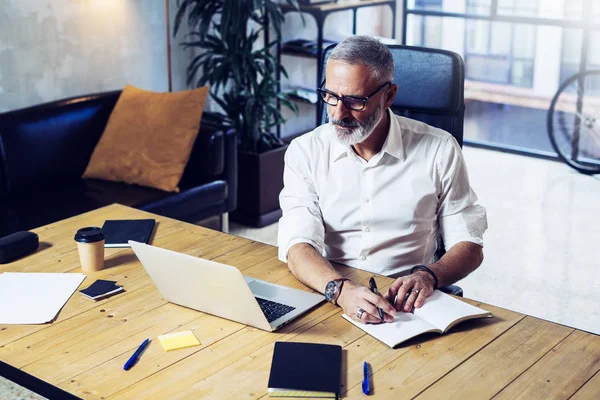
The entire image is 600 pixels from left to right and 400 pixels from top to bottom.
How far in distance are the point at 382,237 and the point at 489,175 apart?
300 cm

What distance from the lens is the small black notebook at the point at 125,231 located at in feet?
7.20

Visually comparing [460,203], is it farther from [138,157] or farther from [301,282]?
[138,157]

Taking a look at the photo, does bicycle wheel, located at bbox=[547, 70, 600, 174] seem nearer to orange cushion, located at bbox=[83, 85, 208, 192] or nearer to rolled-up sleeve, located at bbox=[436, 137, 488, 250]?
orange cushion, located at bbox=[83, 85, 208, 192]

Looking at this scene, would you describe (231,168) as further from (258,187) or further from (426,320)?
(426,320)

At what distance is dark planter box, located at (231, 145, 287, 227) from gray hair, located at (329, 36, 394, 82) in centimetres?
208

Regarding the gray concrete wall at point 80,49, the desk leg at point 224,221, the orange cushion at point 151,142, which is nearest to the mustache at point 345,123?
the orange cushion at point 151,142

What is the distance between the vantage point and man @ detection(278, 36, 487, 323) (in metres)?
2.04

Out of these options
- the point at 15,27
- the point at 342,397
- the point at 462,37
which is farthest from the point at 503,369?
the point at 462,37

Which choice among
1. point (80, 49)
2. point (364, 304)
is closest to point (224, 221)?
point (80, 49)

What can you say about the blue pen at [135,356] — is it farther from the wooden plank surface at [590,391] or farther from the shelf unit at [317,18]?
the shelf unit at [317,18]

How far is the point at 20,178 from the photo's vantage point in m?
3.55

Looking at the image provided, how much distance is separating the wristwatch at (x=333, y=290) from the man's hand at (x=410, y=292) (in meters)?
0.11

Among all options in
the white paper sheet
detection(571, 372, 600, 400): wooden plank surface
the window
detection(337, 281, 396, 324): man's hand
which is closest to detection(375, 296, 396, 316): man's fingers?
detection(337, 281, 396, 324): man's hand

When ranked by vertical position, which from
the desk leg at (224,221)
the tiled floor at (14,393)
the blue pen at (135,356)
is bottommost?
the tiled floor at (14,393)
